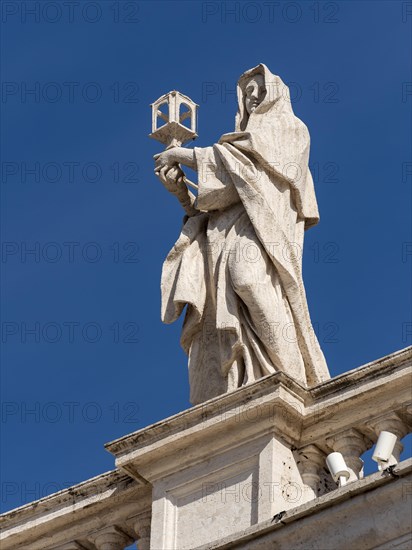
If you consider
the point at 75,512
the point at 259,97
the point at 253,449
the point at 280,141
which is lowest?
the point at 253,449

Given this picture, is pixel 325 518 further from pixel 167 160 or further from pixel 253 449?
pixel 167 160

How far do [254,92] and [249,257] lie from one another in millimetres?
1990

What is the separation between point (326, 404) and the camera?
1416cm

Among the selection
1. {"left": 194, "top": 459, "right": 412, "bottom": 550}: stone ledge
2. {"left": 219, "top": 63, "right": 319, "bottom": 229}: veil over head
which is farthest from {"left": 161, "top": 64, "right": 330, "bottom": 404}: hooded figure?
{"left": 194, "top": 459, "right": 412, "bottom": 550}: stone ledge

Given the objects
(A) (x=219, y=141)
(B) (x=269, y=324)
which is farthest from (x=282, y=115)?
(B) (x=269, y=324)

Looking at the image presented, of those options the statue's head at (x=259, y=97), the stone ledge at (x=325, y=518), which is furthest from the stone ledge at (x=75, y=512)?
the statue's head at (x=259, y=97)

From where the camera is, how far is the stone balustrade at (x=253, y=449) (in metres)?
13.9

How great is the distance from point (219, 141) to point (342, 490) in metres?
4.49

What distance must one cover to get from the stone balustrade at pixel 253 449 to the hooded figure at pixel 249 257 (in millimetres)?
423

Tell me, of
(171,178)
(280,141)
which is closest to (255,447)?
(280,141)

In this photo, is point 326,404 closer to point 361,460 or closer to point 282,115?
point 361,460

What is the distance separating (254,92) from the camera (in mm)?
16719

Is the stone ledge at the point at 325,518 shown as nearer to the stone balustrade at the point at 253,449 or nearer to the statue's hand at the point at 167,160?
the stone balustrade at the point at 253,449

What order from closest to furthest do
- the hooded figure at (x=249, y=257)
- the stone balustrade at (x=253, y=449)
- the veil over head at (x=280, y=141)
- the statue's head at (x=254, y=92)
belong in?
the stone balustrade at (x=253, y=449) < the hooded figure at (x=249, y=257) < the veil over head at (x=280, y=141) < the statue's head at (x=254, y=92)
